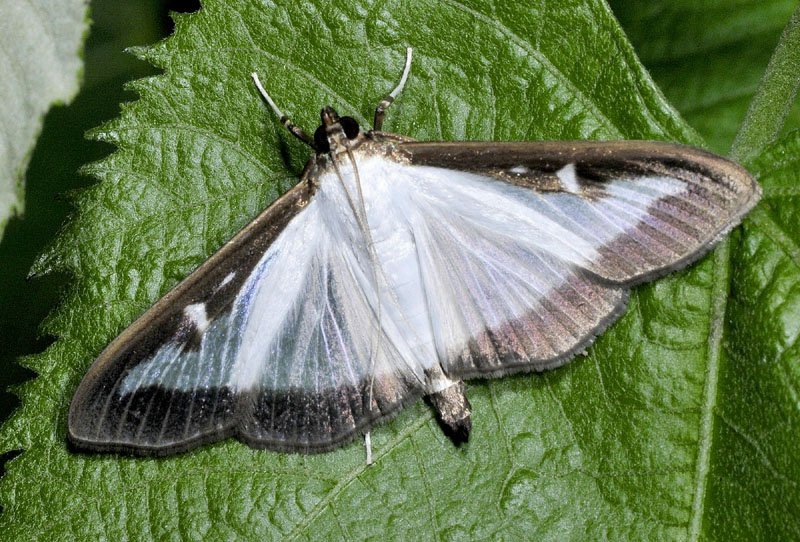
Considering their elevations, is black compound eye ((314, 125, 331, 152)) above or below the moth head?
below

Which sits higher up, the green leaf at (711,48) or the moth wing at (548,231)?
the green leaf at (711,48)

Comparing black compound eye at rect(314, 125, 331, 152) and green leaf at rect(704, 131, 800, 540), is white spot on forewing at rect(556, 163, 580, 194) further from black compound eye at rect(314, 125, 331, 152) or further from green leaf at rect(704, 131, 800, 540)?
black compound eye at rect(314, 125, 331, 152)

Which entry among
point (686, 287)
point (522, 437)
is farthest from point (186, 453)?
point (686, 287)

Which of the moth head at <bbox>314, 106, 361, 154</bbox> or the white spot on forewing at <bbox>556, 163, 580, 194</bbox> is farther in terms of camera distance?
the moth head at <bbox>314, 106, 361, 154</bbox>

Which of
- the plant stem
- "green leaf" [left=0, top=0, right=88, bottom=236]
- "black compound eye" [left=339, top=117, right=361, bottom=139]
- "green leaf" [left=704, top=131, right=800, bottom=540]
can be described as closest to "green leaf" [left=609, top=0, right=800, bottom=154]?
the plant stem

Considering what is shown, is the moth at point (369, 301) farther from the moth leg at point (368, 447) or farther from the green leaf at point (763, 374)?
the green leaf at point (763, 374)

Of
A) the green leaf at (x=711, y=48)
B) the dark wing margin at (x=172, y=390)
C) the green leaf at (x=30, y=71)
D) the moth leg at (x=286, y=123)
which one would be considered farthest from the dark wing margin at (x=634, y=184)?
the green leaf at (x=30, y=71)

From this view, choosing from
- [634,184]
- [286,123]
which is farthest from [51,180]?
[634,184]
